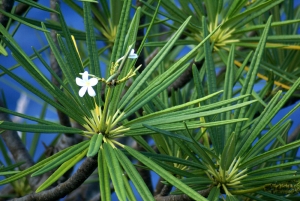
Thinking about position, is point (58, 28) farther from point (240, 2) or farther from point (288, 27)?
point (288, 27)

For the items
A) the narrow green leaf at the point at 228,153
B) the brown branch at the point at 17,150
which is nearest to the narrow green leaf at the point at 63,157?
the narrow green leaf at the point at 228,153

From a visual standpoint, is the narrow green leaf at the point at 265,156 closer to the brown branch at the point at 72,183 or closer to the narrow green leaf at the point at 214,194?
the narrow green leaf at the point at 214,194

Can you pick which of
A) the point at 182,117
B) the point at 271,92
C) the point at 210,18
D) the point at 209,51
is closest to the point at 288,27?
the point at 271,92

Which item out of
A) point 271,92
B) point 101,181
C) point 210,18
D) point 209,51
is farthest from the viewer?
point 271,92

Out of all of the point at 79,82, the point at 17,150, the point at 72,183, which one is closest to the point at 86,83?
the point at 79,82

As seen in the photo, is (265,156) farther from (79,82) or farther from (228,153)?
(79,82)

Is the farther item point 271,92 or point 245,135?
point 271,92

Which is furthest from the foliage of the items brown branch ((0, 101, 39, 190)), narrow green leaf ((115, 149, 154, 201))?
brown branch ((0, 101, 39, 190))

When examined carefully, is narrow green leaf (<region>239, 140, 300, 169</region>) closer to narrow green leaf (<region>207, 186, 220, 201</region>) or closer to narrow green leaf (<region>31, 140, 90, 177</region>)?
narrow green leaf (<region>207, 186, 220, 201</region>)
